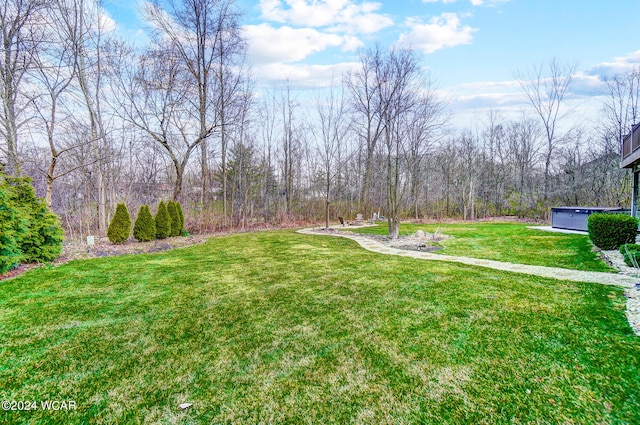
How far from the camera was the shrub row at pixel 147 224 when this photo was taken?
7656 mm

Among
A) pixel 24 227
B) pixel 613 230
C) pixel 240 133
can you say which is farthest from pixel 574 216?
pixel 24 227

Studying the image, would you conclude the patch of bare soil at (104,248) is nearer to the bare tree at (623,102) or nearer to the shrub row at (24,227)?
the shrub row at (24,227)

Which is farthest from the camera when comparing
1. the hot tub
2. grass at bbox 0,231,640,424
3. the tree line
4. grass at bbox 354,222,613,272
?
the hot tub

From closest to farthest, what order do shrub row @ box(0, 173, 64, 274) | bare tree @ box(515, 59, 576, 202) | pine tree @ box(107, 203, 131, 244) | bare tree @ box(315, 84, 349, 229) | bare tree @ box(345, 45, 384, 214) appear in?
shrub row @ box(0, 173, 64, 274) → pine tree @ box(107, 203, 131, 244) → bare tree @ box(345, 45, 384, 214) → bare tree @ box(315, 84, 349, 229) → bare tree @ box(515, 59, 576, 202)

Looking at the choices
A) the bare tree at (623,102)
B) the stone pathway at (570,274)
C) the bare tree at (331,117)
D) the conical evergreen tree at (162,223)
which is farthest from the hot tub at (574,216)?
the conical evergreen tree at (162,223)

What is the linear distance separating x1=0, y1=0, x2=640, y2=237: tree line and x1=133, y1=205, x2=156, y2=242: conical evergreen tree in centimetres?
179

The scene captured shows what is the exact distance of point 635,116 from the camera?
12.3 meters

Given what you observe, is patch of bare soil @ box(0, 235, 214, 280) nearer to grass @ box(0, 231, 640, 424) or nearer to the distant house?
grass @ box(0, 231, 640, 424)

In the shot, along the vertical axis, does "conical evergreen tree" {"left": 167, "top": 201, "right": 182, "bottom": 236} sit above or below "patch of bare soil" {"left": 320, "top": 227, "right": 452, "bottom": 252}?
above

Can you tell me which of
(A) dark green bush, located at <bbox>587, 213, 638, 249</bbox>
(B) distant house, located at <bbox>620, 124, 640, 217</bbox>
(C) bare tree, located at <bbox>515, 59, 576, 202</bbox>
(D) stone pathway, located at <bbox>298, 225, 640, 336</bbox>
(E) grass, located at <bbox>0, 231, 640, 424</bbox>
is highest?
(C) bare tree, located at <bbox>515, 59, 576, 202</bbox>

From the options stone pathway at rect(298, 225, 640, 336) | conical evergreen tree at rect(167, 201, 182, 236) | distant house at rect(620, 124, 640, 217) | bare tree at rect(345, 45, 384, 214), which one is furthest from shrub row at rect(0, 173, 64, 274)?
distant house at rect(620, 124, 640, 217)

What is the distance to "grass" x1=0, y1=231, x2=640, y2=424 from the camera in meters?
1.66

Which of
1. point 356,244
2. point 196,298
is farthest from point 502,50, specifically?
point 196,298

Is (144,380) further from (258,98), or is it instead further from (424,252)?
(258,98)
